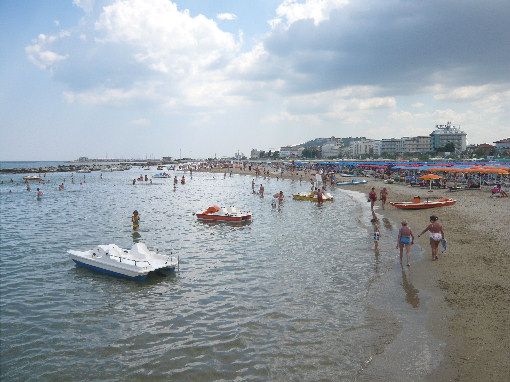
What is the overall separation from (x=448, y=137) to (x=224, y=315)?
637ft

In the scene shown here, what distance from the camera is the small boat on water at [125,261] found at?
39.8ft

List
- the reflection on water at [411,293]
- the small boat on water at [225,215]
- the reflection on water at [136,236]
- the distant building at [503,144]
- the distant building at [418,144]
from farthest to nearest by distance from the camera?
1. the distant building at [418,144]
2. the distant building at [503,144]
3. the small boat on water at [225,215]
4. the reflection on water at [136,236]
5. the reflection on water at [411,293]

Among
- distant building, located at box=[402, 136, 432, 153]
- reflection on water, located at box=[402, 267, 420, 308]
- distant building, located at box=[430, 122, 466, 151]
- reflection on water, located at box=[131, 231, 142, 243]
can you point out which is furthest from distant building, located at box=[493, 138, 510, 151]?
reflection on water, located at box=[131, 231, 142, 243]

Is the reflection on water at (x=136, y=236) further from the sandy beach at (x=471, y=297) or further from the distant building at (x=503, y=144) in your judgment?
the distant building at (x=503, y=144)

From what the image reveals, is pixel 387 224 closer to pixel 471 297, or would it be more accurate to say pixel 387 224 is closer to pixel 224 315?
pixel 471 297

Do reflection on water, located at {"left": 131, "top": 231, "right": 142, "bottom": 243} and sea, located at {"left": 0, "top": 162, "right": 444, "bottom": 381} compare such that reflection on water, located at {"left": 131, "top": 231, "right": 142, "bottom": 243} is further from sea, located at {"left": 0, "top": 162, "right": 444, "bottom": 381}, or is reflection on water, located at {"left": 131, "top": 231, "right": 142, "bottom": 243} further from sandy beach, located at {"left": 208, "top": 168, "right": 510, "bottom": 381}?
sandy beach, located at {"left": 208, "top": 168, "right": 510, "bottom": 381}

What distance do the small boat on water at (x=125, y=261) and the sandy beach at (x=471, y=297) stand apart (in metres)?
8.96

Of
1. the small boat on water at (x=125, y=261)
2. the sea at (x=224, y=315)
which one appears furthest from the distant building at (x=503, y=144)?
the small boat on water at (x=125, y=261)

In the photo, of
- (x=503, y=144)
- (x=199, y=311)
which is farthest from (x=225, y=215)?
(x=503, y=144)

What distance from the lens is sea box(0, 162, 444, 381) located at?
282 inches

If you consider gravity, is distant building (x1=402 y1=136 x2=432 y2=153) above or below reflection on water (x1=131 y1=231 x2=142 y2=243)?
above

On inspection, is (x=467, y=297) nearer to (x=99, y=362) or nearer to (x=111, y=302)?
(x=99, y=362)

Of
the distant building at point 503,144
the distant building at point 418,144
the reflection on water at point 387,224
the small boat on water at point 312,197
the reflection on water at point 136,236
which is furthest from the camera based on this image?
the distant building at point 418,144

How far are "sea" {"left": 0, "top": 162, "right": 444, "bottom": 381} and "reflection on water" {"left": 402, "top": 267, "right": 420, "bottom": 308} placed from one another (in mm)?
56
